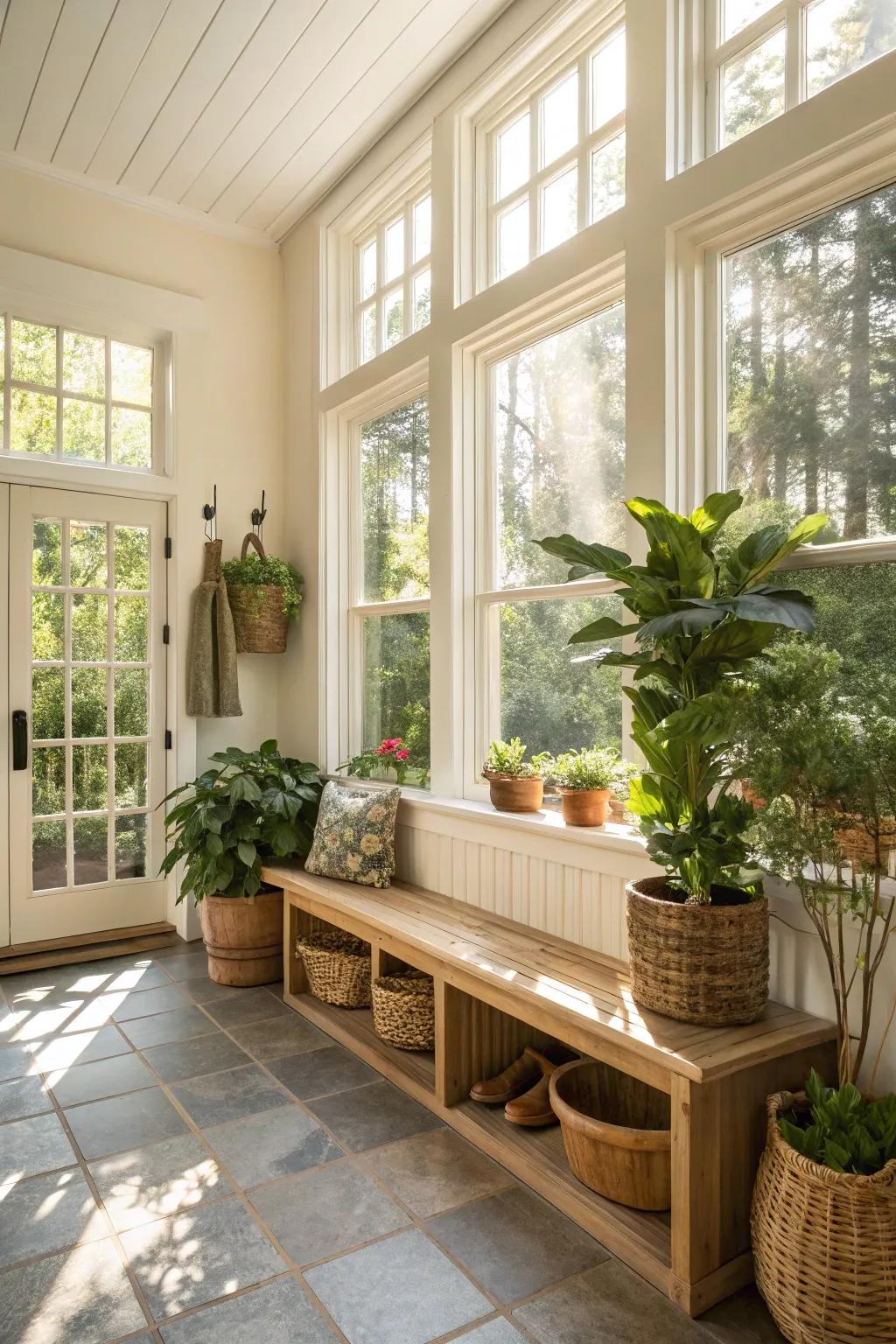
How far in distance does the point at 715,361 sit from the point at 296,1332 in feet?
8.27

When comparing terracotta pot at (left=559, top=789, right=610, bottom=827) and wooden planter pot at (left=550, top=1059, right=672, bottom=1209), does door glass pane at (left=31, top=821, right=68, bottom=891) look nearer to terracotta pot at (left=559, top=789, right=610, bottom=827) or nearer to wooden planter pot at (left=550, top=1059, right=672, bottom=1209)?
terracotta pot at (left=559, top=789, right=610, bottom=827)

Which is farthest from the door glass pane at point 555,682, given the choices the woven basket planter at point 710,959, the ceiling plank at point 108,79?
the ceiling plank at point 108,79

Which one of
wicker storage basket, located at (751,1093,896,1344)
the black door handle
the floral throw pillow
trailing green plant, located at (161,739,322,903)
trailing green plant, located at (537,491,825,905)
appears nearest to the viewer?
wicker storage basket, located at (751,1093,896,1344)

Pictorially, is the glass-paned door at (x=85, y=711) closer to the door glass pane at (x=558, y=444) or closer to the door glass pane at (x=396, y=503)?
the door glass pane at (x=396, y=503)

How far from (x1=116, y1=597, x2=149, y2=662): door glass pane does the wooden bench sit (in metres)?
1.78

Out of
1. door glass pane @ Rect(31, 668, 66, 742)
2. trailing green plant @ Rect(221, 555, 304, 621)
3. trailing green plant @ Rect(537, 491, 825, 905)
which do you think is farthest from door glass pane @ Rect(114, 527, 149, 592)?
trailing green plant @ Rect(537, 491, 825, 905)

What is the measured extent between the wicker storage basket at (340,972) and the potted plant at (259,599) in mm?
1543

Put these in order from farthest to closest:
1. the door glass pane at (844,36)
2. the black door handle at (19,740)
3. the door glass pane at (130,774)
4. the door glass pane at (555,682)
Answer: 1. the door glass pane at (130,774)
2. the black door handle at (19,740)
3. the door glass pane at (555,682)
4. the door glass pane at (844,36)

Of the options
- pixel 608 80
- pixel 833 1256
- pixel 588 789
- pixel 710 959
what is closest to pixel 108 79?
pixel 608 80

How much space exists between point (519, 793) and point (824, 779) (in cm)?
139

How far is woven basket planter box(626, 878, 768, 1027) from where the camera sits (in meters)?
2.00

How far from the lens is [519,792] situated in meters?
3.04

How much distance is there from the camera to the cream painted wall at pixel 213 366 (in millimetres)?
4164

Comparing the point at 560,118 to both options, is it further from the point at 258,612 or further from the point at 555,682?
the point at 258,612
